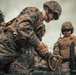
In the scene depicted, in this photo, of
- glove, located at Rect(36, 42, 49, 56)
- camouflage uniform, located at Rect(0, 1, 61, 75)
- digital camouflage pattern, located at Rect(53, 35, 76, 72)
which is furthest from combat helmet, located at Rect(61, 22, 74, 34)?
glove, located at Rect(36, 42, 49, 56)

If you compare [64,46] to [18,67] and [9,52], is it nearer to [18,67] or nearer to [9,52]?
[18,67]

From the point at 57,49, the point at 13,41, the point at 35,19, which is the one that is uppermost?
the point at 35,19

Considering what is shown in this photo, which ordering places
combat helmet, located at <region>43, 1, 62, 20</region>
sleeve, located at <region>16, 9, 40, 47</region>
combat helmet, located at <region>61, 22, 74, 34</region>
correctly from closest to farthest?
sleeve, located at <region>16, 9, 40, 47</region>, combat helmet, located at <region>43, 1, 62, 20</region>, combat helmet, located at <region>61, 22, 74, 34</region>

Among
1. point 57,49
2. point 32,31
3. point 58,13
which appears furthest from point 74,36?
point 32,31

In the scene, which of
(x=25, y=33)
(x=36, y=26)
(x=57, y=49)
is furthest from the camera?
(x=57, y=49)

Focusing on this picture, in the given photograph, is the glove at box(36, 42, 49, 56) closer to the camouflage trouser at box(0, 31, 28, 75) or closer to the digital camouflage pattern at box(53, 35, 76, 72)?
the camouflage trouser at box(0, 31, 28, 75)

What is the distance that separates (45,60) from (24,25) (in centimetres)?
73

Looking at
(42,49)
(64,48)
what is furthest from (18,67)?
(64,48)

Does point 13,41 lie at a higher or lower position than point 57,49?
higher

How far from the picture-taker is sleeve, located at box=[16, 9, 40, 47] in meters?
5.06

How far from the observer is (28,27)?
5.09 metres

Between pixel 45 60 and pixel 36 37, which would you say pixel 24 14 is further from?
pixel 45 60

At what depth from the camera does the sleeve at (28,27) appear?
16.6 ft

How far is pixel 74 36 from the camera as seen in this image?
34.0 ft
